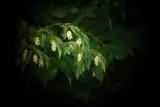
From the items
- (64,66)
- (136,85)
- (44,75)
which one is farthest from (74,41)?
(136,85)

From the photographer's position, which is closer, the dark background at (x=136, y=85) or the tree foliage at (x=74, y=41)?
the tree foliage at (x=74, y=41)

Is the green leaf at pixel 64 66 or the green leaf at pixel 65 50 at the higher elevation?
the green leaf at pixel 65 50

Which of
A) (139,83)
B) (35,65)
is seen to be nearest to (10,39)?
(35,65)

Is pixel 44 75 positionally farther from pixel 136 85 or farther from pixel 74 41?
pixel 136 85

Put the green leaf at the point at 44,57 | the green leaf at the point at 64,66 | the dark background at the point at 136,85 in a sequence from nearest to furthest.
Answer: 1. the green leaf at the point at 44,57
2. the green leaf at the point at 64,66
3. the dark background at the point at 136,85

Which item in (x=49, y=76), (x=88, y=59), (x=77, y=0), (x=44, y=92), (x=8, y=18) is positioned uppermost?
(x=77, y=0)

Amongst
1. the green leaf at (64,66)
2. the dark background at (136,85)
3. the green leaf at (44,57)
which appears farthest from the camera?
the dark background at (136,85)

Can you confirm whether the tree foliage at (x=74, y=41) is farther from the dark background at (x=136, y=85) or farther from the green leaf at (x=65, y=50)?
the dark background at (x=136, y=85)

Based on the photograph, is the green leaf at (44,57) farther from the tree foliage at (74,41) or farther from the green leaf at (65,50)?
the green leaf at (65,50)

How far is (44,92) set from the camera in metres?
2.07

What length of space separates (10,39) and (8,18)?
0.07 meters

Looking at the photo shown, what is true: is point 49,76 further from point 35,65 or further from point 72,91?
point 72,91

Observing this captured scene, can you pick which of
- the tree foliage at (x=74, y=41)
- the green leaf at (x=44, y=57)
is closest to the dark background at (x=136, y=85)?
the tree foliage at (x=74, y=41)

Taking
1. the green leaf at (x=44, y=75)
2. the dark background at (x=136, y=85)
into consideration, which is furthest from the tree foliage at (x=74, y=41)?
the dark background at (x=136, y=85)
